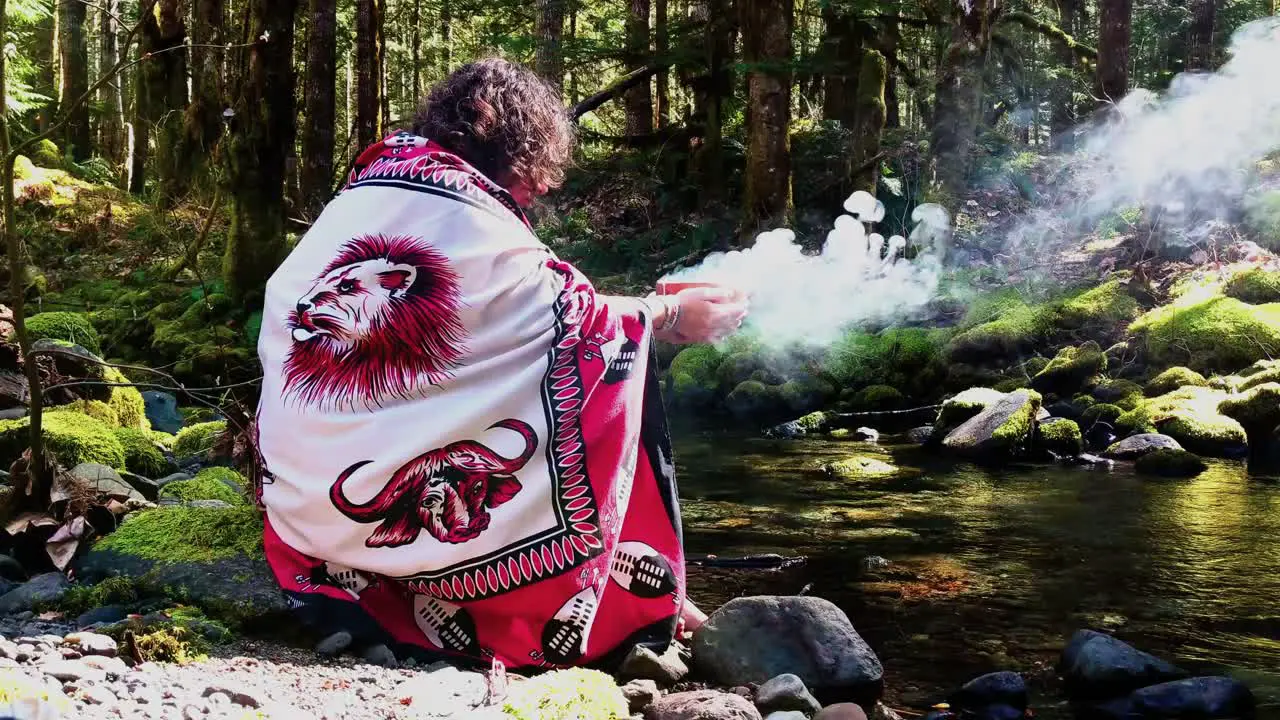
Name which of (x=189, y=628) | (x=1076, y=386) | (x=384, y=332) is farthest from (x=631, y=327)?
(x=1076, y=386)

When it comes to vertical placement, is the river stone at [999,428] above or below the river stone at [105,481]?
below

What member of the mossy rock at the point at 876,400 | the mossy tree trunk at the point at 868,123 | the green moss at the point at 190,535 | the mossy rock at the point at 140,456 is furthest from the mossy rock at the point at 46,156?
the green moss at the point at 190,535

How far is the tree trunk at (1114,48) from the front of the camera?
16.1 m

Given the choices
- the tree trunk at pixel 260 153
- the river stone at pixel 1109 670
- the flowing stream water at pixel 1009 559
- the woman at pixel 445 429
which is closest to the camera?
the woman at pixel 445 429

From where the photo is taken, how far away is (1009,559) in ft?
16.5

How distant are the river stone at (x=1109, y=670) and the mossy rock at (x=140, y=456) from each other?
423 centimetres

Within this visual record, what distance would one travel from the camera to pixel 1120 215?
13.9 meters

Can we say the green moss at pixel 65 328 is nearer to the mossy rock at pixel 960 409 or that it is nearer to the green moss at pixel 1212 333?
the mossy rock at pixel 960 409

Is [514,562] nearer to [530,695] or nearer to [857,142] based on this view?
[530,695]

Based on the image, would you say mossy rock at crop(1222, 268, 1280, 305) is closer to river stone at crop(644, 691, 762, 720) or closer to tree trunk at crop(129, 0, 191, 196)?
river stone at crop(644, 691, 762, 720)

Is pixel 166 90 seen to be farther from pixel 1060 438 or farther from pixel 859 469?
pixel 1060 438

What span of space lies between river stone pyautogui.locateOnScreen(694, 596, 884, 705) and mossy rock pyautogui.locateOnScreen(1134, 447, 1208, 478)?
193 inches

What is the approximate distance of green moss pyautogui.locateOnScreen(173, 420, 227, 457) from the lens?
697cm

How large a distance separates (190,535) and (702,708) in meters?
1.75
